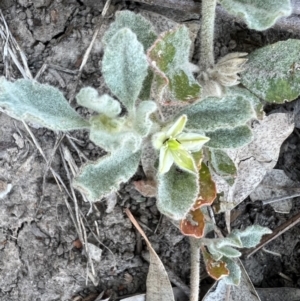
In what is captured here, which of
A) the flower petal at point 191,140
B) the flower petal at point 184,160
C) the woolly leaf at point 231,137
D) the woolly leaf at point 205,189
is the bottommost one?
the woolly leaf at point 205,189

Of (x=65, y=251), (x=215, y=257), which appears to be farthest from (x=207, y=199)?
(x=65, y=251)

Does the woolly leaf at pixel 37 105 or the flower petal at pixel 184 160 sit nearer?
the woolly leaf at pixel 37 105

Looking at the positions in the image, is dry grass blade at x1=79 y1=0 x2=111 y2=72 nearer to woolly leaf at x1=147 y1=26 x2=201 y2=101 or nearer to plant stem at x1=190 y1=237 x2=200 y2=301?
woolly leaf at x1=147 y1=26 x2=201 y2=101

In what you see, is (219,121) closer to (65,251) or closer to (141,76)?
(141,76)

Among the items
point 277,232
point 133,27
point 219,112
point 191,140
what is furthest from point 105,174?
point 277,232

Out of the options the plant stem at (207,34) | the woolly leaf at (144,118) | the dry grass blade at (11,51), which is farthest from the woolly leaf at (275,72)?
the dry grass blade at (11,51)

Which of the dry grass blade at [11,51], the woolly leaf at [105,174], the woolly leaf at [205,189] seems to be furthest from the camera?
the dry grass blade at [11,51]

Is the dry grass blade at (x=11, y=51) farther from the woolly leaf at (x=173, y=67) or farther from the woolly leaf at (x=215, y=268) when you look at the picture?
the woolly leaf at (x=215, y=268)
